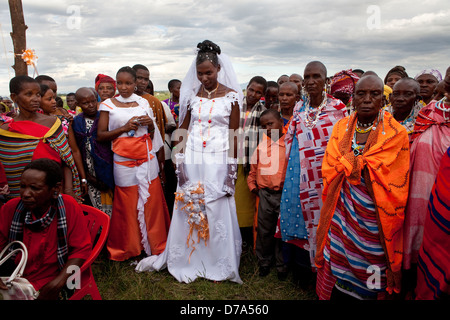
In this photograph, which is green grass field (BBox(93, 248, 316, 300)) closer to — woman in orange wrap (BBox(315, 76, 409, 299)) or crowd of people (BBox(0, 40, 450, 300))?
crowd of people (BBox(0, 40, 450, 300))

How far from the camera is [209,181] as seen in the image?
137 inches

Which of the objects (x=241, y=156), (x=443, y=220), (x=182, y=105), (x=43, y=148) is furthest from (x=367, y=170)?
(x=43, y=148)

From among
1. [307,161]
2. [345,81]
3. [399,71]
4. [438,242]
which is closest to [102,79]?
[307,161]

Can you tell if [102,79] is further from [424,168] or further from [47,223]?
[424,168]

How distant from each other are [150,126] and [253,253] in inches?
82.8

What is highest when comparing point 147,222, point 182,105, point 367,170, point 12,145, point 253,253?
point 182,105

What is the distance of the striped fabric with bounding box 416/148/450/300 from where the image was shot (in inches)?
77.0

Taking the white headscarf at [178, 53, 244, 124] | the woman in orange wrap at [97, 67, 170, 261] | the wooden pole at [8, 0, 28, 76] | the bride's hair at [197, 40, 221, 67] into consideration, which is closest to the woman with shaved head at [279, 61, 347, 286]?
the white headscarf at [178, 53, 244, 124]

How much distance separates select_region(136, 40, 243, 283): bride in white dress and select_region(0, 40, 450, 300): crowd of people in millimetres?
13

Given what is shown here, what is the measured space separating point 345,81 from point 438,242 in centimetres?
228

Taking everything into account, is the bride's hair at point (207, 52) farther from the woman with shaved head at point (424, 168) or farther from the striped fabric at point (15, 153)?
the woman with shaved head at point (424, 168)
